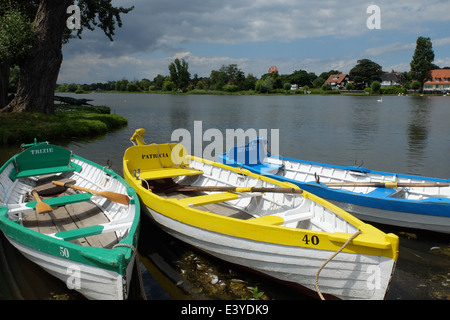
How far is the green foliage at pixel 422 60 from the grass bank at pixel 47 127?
116 meters

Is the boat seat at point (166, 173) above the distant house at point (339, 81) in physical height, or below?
below

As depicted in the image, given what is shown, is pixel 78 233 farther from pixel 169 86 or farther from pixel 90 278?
pixel 169 86

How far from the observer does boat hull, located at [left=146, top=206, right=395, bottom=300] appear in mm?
5141

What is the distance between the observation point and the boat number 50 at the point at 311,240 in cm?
545

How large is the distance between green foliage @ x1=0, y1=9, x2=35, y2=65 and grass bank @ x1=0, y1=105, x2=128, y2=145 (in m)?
4.18

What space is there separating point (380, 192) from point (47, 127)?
72.1ft

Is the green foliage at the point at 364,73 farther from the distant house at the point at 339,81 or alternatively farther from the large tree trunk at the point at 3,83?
the large tree trunk at the point at 3,83

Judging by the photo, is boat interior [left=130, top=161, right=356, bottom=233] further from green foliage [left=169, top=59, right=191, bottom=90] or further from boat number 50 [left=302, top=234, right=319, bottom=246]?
green foliage [left=169, top=59, right=191, bottom=90]

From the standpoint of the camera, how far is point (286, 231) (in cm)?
569

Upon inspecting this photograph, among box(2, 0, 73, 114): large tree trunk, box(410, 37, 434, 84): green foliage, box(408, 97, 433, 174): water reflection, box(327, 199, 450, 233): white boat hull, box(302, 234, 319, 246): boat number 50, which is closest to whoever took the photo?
box(302, 234, 319, 246): boat number 50

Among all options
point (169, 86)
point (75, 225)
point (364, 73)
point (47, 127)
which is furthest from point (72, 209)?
point (169, 86)

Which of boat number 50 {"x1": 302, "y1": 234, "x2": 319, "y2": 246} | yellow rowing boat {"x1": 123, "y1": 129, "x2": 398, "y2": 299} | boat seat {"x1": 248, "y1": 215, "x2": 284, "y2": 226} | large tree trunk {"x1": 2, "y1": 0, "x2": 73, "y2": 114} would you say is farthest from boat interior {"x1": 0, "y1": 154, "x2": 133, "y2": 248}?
large tree trunk {"x1": 2, "y1": 0, "x2": 73, "y2": 114}

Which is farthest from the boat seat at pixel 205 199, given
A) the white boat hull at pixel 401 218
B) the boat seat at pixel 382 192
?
the boat seat at pixel 382 192
